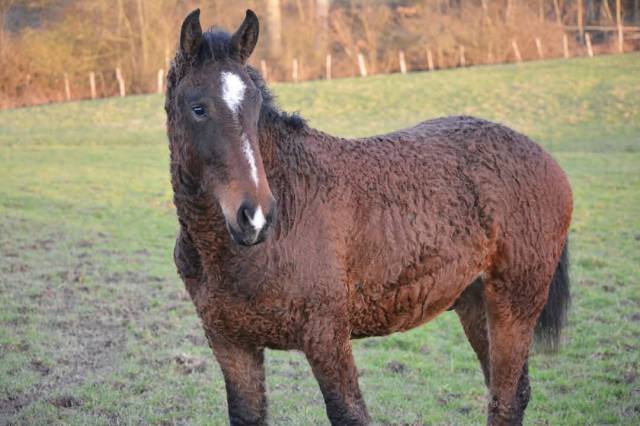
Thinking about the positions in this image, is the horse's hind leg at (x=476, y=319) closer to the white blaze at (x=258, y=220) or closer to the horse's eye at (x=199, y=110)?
the white blaze at (x=258, y=220)

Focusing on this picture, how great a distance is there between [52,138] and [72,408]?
2377 centimetres

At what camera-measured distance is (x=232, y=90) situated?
123 inches

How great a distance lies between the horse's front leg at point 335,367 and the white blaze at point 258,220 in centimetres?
73

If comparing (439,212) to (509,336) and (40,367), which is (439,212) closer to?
(509,336)

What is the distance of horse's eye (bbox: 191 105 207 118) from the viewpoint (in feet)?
10.2

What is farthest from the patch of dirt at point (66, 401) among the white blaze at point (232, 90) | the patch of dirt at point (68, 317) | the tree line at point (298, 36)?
the tree line at point (298, 36)

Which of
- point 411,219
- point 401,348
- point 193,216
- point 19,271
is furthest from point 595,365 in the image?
point 19,271

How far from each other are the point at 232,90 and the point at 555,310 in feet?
9.27

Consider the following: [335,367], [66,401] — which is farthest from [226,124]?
[66,401]

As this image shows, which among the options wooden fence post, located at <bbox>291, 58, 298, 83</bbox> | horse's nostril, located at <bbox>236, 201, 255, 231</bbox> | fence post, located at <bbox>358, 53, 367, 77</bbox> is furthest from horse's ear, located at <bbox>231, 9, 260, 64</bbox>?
fence post, located at <bbox>358, 53, 367, 77</bbox>

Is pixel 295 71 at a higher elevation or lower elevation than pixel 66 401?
higher

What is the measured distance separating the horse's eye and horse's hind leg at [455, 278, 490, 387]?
213cm

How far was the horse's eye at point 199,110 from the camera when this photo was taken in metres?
3.11

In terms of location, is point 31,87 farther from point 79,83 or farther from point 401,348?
point 401,348
